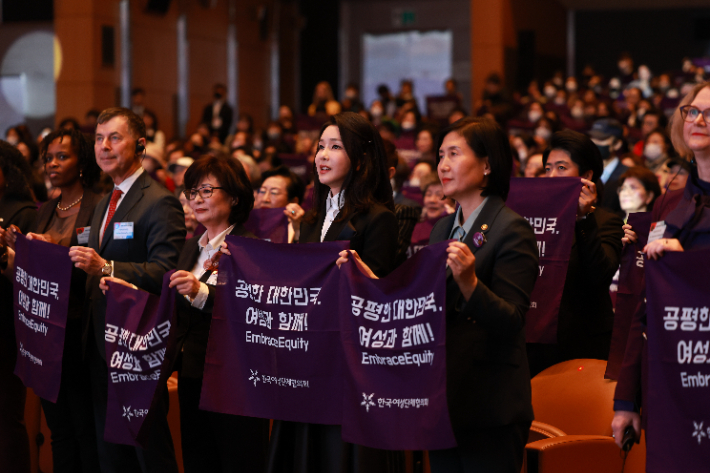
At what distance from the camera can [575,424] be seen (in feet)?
11.6

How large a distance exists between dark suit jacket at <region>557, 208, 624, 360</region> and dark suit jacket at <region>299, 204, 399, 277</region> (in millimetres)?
1207

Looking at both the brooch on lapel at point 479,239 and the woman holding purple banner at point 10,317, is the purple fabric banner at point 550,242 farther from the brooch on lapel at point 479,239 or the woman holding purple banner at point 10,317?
the woman holding purple banner at point 10,317

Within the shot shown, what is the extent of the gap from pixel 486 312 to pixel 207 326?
149cm

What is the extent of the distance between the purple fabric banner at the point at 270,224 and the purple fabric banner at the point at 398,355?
2.02 metres

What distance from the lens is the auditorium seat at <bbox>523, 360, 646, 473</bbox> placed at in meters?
3.14

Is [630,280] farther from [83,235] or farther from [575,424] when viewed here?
[83,235]

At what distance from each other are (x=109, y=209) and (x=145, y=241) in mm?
254

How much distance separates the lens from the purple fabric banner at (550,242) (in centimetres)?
399

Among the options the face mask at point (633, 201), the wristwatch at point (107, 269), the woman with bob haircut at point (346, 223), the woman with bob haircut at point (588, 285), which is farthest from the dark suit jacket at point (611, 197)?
the wristwatch at point (107, 269)

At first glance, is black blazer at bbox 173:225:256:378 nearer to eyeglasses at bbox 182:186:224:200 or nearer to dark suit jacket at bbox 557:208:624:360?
eyeglasses at bbox 182:186:224:200

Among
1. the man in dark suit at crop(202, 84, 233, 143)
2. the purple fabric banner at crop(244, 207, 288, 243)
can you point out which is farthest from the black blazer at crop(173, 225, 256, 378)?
the man in dark suit at crop(202, 84, 233, 143)

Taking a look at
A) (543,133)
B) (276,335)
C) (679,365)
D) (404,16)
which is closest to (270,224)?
(276,335)

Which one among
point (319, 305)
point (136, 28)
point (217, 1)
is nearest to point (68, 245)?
point (319, 305)

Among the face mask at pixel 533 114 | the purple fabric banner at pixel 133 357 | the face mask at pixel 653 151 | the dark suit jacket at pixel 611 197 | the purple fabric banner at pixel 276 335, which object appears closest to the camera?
→ the purple fabric banner at pixel 276 335
